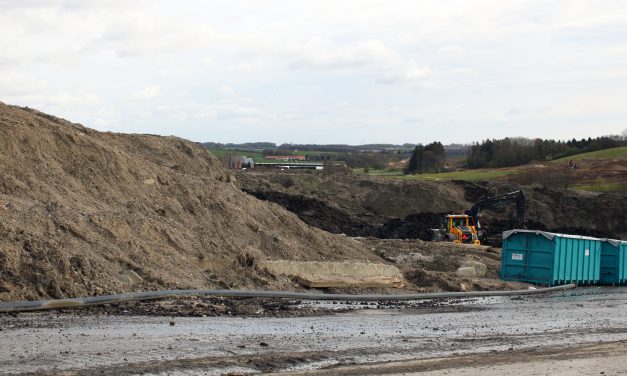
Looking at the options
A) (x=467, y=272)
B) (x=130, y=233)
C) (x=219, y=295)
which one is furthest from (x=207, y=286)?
(x=467, y=272)

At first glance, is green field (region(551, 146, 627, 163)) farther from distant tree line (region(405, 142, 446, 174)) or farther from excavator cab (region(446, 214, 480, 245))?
excavator cab (region(446, 214, 480, 245))

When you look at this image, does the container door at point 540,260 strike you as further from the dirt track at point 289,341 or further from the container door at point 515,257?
the dirt track at point 289,341

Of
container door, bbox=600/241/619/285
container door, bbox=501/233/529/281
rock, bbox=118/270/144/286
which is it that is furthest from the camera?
container door, bbox=600/241/619/285

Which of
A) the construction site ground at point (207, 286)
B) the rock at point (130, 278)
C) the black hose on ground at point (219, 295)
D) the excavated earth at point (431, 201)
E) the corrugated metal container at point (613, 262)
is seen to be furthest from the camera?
the excavated earth at point (431, 201)

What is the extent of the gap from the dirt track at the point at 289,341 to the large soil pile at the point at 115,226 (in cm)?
216

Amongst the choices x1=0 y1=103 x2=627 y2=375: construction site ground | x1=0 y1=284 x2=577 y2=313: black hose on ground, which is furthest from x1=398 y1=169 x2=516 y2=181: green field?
x1=0 y1=284 x2=577 y2=313: black hose on ground

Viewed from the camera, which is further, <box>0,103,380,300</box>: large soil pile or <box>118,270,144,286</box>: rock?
<box>118,270,144,286</box>: rock

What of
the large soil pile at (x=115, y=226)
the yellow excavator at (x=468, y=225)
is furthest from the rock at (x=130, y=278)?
the yellow excavator at (x=468, y=225)

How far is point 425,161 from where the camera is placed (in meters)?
95.8

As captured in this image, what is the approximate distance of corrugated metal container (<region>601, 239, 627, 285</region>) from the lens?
3272 cm

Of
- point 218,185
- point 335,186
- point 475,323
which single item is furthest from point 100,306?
point 335,186

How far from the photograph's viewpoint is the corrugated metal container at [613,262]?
3272 centimetres

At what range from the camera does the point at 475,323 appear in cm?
1833

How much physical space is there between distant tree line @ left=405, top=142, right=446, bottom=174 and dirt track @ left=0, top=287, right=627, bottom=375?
245ft
